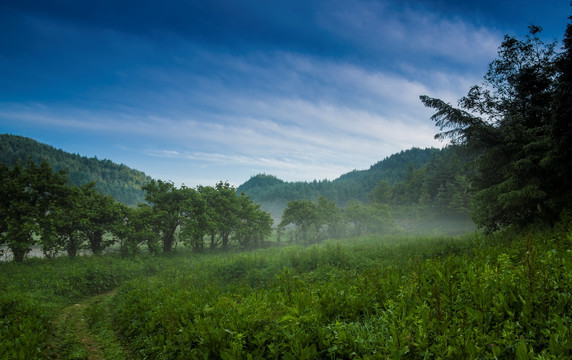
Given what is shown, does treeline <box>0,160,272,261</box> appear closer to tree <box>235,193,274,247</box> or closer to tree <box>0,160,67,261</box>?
tree <box>0,160,67,261</box>

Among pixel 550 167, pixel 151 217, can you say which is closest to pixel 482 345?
pixel 550 167

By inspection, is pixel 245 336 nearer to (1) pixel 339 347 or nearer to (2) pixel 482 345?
(1) pixel 339 347

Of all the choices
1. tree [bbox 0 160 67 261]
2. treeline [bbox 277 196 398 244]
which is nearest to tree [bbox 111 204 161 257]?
tree [bbox 0 160 67 261]

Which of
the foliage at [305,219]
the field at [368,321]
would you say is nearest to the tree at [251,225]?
the foliage at [305,219]

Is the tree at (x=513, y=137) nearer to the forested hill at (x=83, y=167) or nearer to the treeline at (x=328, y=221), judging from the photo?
the treeline at (x=328, y=221)

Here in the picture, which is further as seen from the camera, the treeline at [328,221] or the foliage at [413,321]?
the treeline at [328,221]

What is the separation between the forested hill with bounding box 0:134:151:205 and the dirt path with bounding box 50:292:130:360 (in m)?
158

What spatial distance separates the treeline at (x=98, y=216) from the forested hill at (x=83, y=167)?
137m

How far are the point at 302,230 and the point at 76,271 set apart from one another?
1379 inches

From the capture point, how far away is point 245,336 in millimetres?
4035

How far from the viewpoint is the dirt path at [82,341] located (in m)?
6.31

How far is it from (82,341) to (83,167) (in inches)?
8041

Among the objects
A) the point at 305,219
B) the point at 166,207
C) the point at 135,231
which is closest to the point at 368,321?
the point at 135,231

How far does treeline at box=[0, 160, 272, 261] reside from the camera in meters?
19.9
